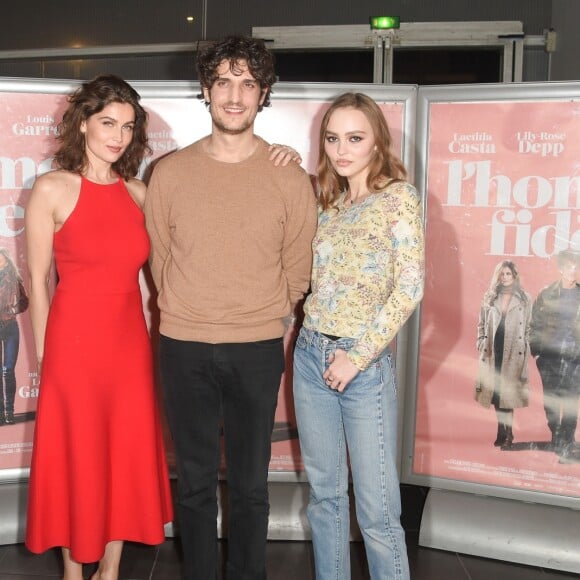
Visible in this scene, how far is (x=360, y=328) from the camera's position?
171 cm

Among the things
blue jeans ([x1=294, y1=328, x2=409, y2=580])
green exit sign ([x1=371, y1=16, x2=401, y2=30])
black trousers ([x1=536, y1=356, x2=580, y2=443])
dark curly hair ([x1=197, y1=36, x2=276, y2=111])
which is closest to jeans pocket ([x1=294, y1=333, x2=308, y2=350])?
blue jeans ([x1=294, y1=328, x2=409, y2=580])

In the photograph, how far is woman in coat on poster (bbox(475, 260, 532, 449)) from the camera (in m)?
2.49

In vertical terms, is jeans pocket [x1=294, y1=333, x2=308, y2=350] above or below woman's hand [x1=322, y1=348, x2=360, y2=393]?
above

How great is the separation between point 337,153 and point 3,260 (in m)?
1.40

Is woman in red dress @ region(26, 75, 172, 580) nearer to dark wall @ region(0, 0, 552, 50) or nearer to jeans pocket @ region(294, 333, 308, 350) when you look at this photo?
jeans pocket @ region(294, 333, 308, 350)

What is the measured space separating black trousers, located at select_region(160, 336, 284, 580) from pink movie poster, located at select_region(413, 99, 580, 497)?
0.91 metres

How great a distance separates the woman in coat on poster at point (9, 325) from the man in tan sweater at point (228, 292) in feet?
2.67

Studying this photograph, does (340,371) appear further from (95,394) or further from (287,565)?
(287,565)

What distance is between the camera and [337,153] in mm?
1778

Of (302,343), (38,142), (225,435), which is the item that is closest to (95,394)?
(225,435)

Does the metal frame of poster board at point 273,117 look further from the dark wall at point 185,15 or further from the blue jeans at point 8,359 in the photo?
the dark wall at point 185,15

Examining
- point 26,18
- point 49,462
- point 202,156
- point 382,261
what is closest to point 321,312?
point 382,261

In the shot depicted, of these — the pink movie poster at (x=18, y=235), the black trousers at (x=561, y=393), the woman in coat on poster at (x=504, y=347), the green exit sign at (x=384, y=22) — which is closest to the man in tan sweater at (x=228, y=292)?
the pink movie poster at (x=18, y=235)

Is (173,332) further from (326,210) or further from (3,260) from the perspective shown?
(3,260)
